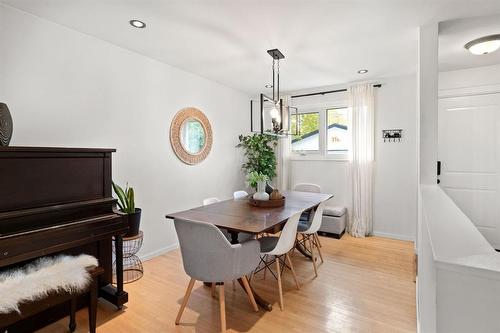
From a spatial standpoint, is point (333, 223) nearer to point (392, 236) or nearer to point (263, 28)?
point (392, 236)

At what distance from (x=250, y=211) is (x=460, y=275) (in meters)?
2.01

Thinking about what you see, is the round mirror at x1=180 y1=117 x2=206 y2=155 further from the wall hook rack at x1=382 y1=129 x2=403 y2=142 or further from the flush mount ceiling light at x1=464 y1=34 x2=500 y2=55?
the flush mount ceiling light at x1=464 y1=34 x2=500 y2=55

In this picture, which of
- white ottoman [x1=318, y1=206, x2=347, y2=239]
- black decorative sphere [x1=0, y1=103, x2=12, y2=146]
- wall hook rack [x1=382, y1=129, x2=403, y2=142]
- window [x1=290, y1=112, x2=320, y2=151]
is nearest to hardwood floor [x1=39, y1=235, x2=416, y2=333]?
white ottoman [x1=318, y1=206, x2=347, y2=239]

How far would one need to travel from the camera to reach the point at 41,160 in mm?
1869

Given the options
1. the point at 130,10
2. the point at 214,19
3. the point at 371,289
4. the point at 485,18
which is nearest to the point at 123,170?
the point at 130,10

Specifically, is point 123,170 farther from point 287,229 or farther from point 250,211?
point 287,229

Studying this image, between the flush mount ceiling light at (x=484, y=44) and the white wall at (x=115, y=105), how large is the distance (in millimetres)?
3319

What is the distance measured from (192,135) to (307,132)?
223cm

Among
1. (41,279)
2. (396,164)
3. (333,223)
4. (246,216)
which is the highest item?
(396,164)

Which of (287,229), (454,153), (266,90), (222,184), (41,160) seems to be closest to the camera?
(41,160)

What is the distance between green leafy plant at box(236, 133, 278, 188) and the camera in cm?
484

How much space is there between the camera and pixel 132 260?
3.06 meters

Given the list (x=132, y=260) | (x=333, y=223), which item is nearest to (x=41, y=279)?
(x=132, y=260)

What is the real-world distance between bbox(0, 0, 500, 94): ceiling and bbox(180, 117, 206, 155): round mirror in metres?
0.77
